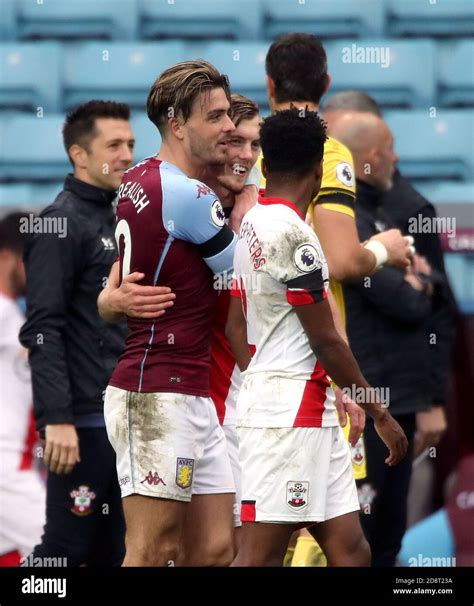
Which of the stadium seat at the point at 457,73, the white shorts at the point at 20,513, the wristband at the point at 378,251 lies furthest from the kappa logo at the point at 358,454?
the stadium seat at the point at 457,73

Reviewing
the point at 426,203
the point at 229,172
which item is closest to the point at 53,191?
the point at 426,203

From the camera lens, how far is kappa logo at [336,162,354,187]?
4793 mm

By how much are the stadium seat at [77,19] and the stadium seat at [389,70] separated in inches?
54.5

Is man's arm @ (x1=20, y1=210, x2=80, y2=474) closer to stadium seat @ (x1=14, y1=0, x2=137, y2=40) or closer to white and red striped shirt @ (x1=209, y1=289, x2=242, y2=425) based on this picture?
white and red striped shirt @ (x1=209, y1=289, x2=242, y2=425)

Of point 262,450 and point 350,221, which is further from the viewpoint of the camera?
point 350,221

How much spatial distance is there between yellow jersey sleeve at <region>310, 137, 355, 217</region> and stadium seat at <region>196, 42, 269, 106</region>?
410 centimetres

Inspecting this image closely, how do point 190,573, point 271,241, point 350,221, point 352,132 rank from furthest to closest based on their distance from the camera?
point 352,132 → point 350,221 → point 190,573 → point 271,241

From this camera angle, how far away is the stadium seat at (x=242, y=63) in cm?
889

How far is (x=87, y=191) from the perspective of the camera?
5656 mm

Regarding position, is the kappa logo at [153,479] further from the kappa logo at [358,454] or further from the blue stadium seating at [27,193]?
the blue stadium seating at [27,193]

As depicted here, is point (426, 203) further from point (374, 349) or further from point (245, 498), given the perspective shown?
point (245, 498)

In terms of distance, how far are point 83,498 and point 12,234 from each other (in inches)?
60.5

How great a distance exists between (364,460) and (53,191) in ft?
12.8

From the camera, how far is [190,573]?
4422mm
